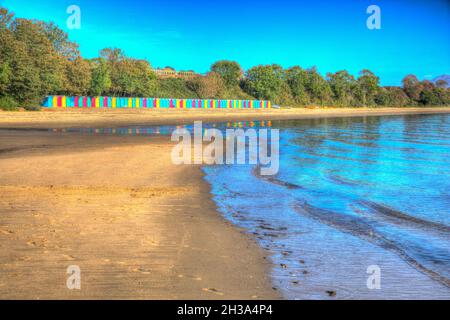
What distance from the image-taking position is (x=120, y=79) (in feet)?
222

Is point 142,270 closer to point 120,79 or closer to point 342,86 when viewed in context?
point 120,79

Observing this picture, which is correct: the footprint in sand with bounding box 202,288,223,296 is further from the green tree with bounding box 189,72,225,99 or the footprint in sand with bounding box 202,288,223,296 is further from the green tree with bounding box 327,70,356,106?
the green tree with bounding box 327,70,356,106

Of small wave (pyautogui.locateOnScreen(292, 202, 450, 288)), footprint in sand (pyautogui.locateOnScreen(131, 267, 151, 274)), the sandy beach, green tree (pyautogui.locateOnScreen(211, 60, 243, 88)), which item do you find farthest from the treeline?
footprint in sand (pyautogui.locateOnScreen(131, 267, 151, 274))

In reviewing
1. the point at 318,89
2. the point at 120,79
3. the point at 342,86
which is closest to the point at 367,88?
the point at 342,86

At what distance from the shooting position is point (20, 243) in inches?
239

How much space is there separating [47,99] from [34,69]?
320 inches

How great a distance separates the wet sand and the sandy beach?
12 mm

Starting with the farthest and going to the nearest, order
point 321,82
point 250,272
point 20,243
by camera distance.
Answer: point 321,82, point 20,243, point 250,272

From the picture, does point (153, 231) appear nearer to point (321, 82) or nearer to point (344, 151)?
point (344, 151)

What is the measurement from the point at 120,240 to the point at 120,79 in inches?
2523

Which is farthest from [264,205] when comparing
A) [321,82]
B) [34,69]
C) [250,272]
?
[321,82]

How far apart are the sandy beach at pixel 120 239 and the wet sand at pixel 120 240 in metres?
0.01

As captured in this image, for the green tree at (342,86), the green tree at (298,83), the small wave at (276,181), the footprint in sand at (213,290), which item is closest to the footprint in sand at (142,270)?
the footprint in sand at (213,290)

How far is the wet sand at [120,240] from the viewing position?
472 centimetres
